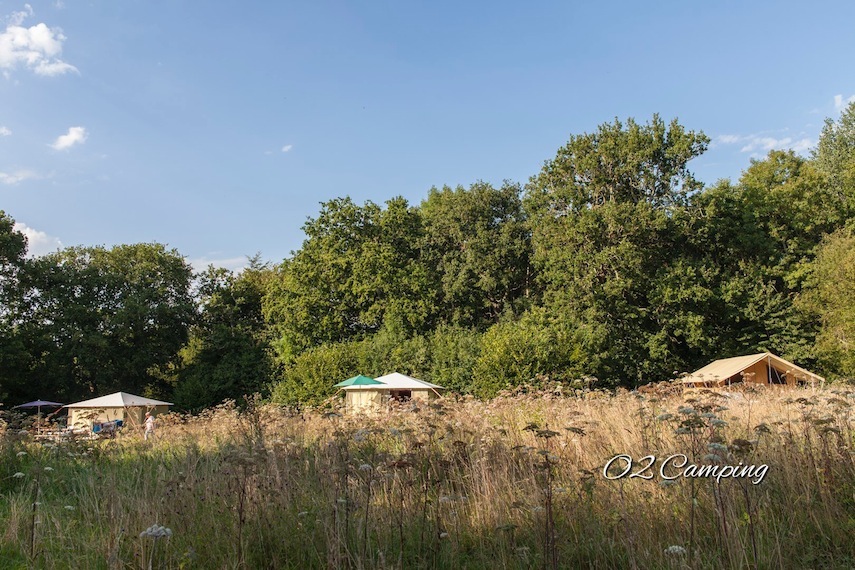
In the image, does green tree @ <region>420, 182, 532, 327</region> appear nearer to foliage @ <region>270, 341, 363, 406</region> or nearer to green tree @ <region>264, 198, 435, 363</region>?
green tree @ <region>264, 198, 435, 363</region>

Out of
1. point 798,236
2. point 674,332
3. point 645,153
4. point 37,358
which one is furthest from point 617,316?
point 37,358

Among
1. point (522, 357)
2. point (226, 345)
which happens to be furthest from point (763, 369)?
point (226, 345)

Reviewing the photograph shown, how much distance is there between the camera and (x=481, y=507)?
428cm

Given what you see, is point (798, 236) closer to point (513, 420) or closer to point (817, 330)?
point (817, 330)

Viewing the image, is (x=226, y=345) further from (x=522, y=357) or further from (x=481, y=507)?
(x=481, y=507)

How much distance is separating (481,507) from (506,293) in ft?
97.6

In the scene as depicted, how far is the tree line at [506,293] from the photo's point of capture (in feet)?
92.1

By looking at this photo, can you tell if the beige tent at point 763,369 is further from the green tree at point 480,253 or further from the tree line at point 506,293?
the green tree at point 480,253

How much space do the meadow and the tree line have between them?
60.0 feet

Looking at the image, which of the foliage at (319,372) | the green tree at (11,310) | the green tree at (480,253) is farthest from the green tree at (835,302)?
the green tree at (11,310)

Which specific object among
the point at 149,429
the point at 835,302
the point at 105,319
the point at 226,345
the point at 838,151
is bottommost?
the point at 149,429

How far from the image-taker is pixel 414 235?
34.4 m

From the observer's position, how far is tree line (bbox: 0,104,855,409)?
1105 inches

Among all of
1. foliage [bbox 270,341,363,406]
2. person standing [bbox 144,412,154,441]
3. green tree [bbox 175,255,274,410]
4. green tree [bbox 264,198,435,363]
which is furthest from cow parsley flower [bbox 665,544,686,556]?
green tree [bbox 175,255,274,410]
